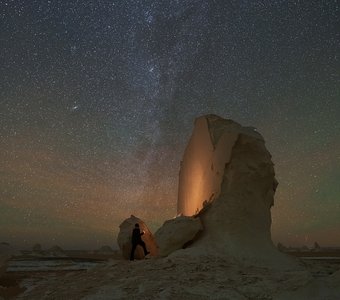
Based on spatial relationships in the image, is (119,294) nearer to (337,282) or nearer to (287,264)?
(337,282)

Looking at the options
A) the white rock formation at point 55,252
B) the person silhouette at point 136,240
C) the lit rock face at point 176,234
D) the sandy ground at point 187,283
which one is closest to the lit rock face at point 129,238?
the person silhouette at point 136,240

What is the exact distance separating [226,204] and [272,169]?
292 centimetres

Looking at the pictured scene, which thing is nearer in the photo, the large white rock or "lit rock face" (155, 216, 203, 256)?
the large white rock

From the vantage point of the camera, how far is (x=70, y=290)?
10.5 metres

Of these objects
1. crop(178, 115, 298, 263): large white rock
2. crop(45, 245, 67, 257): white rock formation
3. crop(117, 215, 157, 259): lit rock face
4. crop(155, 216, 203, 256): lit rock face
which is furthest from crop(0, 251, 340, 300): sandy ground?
crop(45, 245, 67, 257): white rock formation

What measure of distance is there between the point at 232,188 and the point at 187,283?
613cm

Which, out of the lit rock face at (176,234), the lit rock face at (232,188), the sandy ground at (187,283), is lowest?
the sandy ground at (187,283)

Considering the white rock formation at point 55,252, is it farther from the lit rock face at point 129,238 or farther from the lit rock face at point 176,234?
the lit rock face at point 176,234

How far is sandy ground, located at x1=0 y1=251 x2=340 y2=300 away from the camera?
7.50 metres

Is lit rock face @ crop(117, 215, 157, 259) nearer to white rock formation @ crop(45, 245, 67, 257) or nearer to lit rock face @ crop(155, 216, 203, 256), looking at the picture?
lit rock face @ crop(155, 216, 203, 256)

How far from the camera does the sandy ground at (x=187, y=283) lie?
7500 millimetres

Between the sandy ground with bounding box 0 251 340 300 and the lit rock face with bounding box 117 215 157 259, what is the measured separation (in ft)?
10.6

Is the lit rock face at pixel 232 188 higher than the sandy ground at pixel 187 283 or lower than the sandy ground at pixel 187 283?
higher

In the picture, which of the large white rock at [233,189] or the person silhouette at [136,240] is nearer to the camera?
the large white rock at [233,189]
